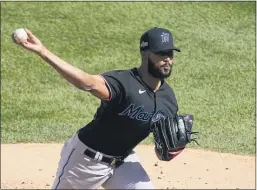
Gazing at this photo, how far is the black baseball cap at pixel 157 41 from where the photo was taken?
5.08 m

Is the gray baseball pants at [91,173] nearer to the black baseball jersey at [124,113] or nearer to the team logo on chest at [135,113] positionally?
the black baseball jersey at [124,113]

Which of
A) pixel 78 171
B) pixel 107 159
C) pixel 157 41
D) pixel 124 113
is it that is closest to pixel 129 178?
pixel 107 159

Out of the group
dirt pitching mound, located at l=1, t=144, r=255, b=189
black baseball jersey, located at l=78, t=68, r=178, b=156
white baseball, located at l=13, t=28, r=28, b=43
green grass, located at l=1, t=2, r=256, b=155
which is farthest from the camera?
green grass, located at l=1, t=2, r=256, b=155

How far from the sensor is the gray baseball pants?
5250 mm

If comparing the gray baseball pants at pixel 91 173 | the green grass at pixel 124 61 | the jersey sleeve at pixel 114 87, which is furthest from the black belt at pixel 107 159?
the green grass at pixel 124 61

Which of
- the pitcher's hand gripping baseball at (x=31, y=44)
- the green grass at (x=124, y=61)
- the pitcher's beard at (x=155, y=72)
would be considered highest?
the pitcher's hand gripping baseball at (x=31, y=44)

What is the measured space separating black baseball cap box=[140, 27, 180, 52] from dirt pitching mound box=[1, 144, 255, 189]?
2755 millimetres

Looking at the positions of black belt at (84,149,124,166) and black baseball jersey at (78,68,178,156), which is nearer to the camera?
black baseball jersey at (78,68,178,156)

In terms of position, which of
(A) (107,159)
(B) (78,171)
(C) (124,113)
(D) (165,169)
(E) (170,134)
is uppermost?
(C) (124,113)

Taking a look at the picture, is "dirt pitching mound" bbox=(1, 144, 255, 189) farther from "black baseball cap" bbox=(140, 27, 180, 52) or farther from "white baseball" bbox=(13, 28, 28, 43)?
"white baseball" bbox=(13, 28, 28, 43)

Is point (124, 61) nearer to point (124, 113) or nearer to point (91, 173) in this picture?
point (91, 173)

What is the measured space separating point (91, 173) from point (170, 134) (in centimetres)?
72

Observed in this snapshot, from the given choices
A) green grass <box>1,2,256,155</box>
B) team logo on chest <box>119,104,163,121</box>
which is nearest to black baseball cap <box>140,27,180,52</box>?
team logo on chest <box>119,104,163,121</box>

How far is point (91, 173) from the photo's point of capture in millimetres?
5258
